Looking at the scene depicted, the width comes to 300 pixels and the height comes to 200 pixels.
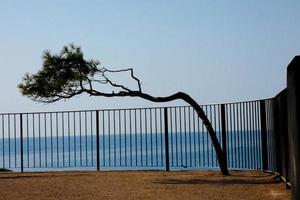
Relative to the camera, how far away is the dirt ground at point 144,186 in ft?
42.1

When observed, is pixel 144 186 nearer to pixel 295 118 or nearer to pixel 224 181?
pixel 224 181

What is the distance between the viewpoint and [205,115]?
18.1 metres

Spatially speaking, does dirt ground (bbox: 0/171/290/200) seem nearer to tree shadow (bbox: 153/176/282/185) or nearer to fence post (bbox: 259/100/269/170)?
tree shadow (bbox: 153/176/282/185)

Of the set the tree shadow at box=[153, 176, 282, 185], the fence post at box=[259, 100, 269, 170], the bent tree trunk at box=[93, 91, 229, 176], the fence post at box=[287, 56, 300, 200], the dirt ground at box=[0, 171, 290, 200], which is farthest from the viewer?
the bent tree trunk at box=[93, 91, 229, 176]

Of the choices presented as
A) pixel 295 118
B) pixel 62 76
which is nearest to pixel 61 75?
pixel 62 76

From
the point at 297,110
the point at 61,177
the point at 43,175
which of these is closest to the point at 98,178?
the point at 61,177

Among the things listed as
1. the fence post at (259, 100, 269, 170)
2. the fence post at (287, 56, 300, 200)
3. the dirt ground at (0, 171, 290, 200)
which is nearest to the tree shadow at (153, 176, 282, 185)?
the dirt ground at (0, 171, 290, 200)

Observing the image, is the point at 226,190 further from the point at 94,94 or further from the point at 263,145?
the point at 94,94

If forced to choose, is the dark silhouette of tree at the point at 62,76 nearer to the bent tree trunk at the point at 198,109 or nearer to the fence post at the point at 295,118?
the bent tree trunk at the point at 198,109

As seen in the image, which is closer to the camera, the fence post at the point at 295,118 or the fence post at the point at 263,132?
the fence post at the point at 295,118

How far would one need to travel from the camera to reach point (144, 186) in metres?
14.8

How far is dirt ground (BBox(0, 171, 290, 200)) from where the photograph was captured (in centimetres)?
1282

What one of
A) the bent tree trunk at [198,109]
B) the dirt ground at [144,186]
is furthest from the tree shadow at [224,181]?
the bent tree trunk at [198,109]

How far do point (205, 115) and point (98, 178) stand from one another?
11.5 ft
